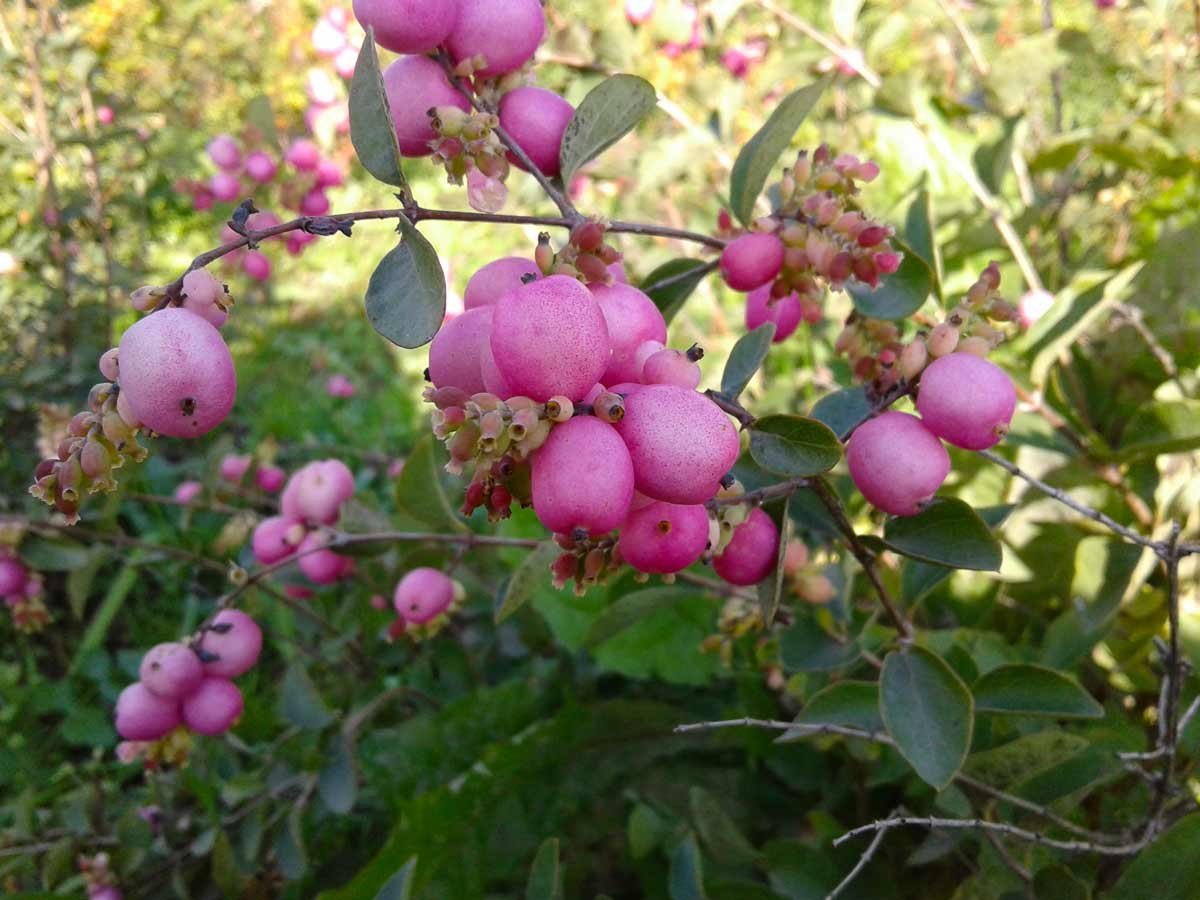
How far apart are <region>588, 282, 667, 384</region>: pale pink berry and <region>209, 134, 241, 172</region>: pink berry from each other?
1457 mm

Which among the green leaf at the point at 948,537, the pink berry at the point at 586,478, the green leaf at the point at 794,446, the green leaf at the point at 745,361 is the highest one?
the pink berry at the point at 586,478

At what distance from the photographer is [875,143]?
2.30m

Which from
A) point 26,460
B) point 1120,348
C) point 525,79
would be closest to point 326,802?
point 525,79

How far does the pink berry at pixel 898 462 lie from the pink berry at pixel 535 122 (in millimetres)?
305

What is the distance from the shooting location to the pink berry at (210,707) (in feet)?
3.34

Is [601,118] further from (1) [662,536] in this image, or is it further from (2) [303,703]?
(2) [303,703]

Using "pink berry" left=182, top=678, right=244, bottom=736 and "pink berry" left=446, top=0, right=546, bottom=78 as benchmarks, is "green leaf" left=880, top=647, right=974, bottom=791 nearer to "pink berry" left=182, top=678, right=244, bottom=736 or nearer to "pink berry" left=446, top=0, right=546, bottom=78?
"pink berry" left=446, top=0, right=546, bottom=78

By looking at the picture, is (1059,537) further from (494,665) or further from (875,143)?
(875,143)

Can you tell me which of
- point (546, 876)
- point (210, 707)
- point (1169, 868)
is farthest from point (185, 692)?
point (1169, 868)

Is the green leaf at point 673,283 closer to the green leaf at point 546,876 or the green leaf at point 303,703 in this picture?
the green leaf at point 546,876

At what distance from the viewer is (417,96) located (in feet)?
2.24

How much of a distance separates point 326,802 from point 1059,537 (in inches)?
39.2

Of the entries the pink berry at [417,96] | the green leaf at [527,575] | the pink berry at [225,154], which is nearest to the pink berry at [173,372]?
the pink berry at [417,96]

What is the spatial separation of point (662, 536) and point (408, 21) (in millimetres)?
373
